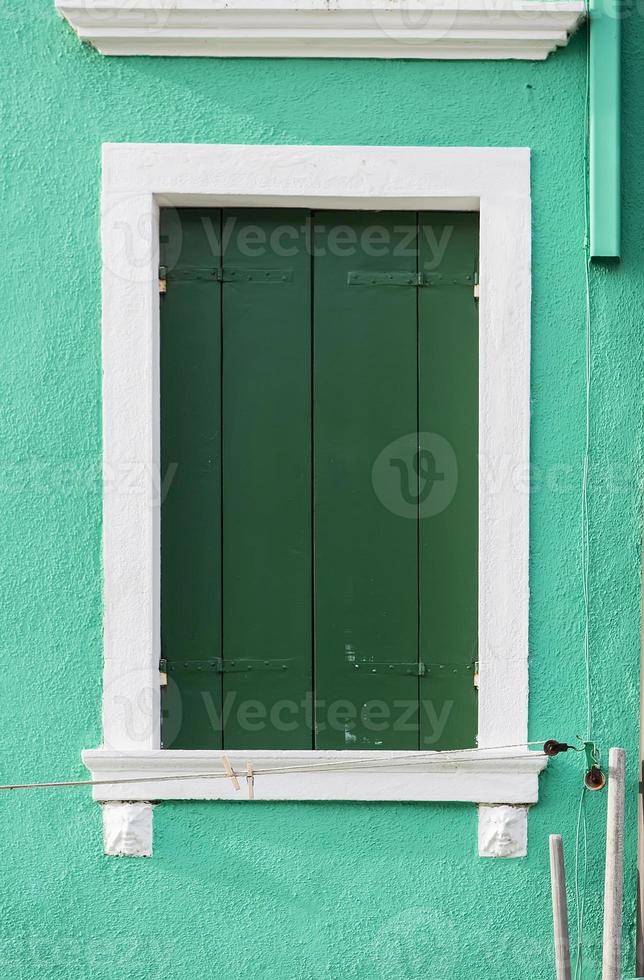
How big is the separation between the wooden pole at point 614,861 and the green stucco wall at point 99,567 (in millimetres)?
378

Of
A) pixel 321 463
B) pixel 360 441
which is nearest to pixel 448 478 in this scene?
pixel 360 441

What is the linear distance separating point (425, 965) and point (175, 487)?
6.01 feet

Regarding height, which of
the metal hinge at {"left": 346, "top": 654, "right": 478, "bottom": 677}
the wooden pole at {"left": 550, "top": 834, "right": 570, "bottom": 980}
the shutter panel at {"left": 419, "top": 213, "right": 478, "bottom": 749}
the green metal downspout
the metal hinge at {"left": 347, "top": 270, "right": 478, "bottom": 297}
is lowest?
the wooden pole at {"left": 550, "top": 834, "right": 570, "bottom": 980}

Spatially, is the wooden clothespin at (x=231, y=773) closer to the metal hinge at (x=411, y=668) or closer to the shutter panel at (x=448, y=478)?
the metal hinge at (x=411, y=668)

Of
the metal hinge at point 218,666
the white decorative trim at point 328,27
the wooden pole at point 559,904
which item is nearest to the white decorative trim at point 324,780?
the metal hinge at point 218,666

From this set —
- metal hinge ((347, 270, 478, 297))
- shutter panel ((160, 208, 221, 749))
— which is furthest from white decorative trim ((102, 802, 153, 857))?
metal hinge ((347, 270, 478, 297))

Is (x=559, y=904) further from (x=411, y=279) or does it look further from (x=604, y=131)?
(x=604, y=131)

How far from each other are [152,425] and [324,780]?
1319mm

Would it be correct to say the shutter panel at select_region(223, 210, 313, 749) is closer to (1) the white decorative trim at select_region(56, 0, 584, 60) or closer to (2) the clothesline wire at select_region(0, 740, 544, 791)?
(2) the clothesline wire at select_region(0, 740, 544, 791)

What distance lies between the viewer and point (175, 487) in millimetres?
3453

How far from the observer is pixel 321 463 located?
136 inches

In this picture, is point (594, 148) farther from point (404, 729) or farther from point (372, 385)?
point (404, 729)

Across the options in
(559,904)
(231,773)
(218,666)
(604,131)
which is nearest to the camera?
(559,904)

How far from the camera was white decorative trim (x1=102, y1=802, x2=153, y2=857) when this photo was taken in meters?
3.29
